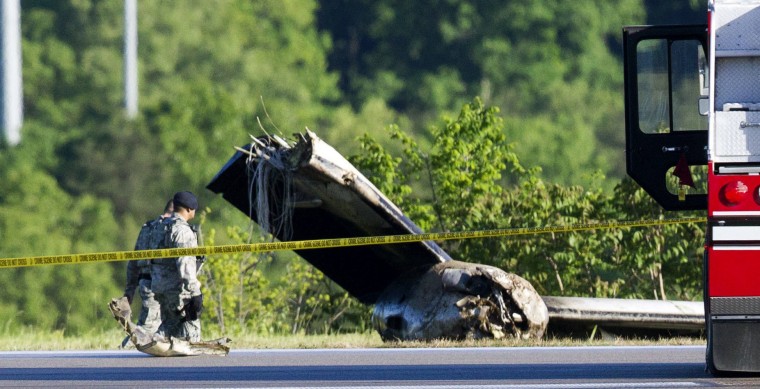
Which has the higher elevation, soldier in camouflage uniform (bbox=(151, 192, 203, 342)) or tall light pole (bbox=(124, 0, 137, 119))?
tall light pole (bbox=(124, 0, 137, 119))

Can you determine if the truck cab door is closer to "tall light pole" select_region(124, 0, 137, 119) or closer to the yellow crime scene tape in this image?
the yellow crime scene tape

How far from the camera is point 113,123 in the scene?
6391 centimetres

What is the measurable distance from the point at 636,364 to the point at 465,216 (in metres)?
9.42

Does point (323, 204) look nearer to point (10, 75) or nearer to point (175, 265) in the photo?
point (175, 265)

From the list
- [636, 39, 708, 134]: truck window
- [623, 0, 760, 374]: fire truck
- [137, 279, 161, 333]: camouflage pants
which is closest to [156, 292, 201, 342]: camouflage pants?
[137, 279, 161, 333]: camouflage pants

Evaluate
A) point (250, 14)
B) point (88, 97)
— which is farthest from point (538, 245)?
point (250, 14)

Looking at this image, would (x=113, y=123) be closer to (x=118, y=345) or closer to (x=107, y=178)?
(x=107, y=178)

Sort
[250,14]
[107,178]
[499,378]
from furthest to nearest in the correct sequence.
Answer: [250,14] < [107,178] < [499,378]

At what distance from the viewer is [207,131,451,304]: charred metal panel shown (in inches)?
582

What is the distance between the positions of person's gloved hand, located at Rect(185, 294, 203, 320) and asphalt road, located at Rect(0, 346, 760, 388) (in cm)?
42

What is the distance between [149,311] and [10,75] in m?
49.2

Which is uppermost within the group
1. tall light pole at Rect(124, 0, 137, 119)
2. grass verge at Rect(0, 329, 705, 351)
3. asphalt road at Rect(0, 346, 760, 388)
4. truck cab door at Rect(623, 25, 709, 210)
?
tall light pole at Rect(124, 0, 137, 119)

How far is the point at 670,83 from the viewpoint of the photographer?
1208 cm

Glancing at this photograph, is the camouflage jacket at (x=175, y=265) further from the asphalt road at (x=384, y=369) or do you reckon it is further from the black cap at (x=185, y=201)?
the asphalt road at (x=384, y=369)
